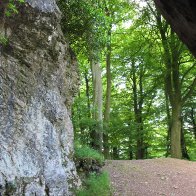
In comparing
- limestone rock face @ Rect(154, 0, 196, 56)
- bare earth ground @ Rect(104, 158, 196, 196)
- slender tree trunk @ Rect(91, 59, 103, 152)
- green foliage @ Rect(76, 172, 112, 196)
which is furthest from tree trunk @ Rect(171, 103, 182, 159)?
limestone rock face @ Rect(154, 0, 196, 56)

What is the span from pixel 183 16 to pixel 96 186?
6570 millimetres

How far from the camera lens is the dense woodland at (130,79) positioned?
1224 cm

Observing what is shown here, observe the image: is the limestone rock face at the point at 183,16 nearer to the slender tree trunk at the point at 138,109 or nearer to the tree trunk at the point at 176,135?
the tree trunk at the point at 176,135

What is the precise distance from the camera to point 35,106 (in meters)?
8.18

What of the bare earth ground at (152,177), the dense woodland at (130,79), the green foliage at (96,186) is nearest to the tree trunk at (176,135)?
the dense woodland at (130,79)

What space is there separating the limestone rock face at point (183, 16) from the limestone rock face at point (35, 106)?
507cm

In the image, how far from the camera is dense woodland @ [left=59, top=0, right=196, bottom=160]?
1224cm

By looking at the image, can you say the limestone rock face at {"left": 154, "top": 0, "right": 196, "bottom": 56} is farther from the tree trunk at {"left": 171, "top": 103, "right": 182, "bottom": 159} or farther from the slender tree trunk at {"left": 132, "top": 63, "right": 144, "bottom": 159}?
the slender tree trunk at {"left": 132, "top": 63, "right": 144, "bottom": 159}

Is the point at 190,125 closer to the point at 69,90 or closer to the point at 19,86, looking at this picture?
the point at 69,90

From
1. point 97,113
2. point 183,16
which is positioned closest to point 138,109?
point 97,113

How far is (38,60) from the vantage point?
28.6ft

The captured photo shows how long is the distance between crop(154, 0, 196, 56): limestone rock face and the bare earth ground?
7.26m

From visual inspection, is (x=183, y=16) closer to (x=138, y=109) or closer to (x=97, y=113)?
(x=97, y=113)

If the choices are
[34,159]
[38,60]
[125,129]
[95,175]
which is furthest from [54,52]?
[125,129]
